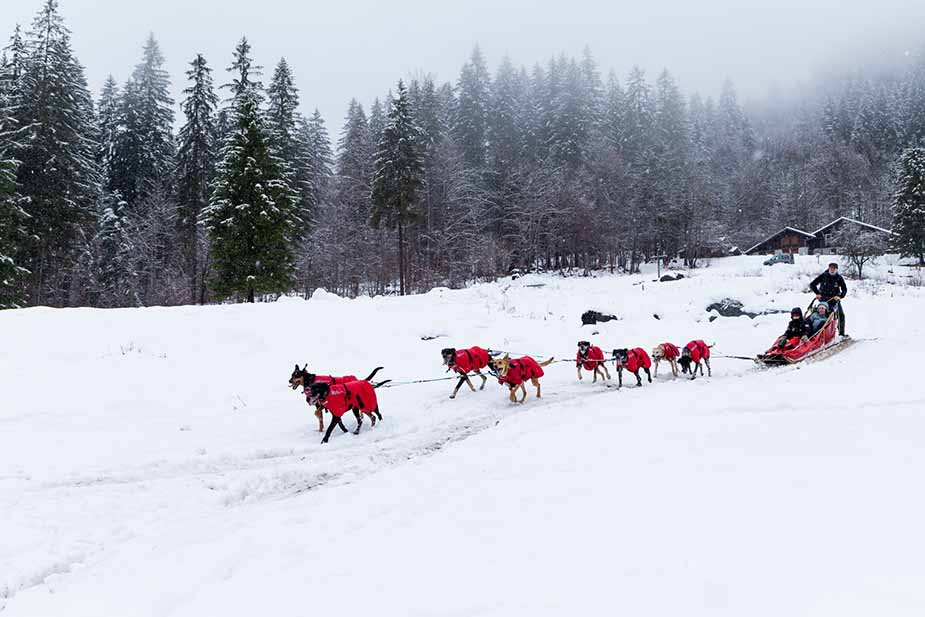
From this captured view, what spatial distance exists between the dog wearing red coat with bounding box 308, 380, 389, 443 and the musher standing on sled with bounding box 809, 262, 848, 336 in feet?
40.2

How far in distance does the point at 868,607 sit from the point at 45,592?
547 centimetres

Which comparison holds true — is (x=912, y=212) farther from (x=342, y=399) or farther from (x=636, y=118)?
(x=342, y=399)

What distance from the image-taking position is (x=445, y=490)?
5188 millimetres

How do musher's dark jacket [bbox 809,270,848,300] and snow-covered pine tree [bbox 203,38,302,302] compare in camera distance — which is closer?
musher's dark jacket [bbox 809,270,848,300]

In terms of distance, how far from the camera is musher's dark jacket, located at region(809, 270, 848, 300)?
46.2ft

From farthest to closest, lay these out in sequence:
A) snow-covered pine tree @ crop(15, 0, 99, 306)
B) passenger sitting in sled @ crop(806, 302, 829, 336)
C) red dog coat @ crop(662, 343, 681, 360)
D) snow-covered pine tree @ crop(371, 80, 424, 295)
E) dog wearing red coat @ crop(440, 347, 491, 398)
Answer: snow-covered pine tree @ crop(371, 80, 424, 295) < snow-covered pine tree @ crop(15, 0, 99, 306) < passenger sitting in sled @ crop(806, 302, 829, 336) < red dog coat @ crop(662, 343, 681, 360) < dog wearing red coat @ crop(440, 347, 491, 398)

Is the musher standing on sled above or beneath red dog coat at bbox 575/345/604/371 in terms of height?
above

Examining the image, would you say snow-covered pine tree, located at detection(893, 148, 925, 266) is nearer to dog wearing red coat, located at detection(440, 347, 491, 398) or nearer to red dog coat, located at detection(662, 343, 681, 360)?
red dog coat, located at detection(662, 343, 681, 360)

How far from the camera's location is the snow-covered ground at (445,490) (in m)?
2.94

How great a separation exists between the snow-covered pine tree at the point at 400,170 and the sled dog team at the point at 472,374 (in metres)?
24.3

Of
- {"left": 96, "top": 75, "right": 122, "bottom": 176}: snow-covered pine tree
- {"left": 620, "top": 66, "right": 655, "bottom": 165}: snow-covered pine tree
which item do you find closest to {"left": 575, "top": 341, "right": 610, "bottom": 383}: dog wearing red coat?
{"left": 96, "top": 75, "right": 122, "bottom": 176}: snow-covered pine tree

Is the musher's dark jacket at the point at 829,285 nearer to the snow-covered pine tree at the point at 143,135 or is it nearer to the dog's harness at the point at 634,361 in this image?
the dog's harness at the point at 634,361

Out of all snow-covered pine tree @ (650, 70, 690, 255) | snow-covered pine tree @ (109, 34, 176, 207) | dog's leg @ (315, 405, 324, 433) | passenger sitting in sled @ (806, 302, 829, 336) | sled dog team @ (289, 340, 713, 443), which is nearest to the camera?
sled dog team @ (289, 340, 713, 443)

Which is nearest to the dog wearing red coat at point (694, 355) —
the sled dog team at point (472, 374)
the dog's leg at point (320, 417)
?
the sled dog team at point (472, 374)
